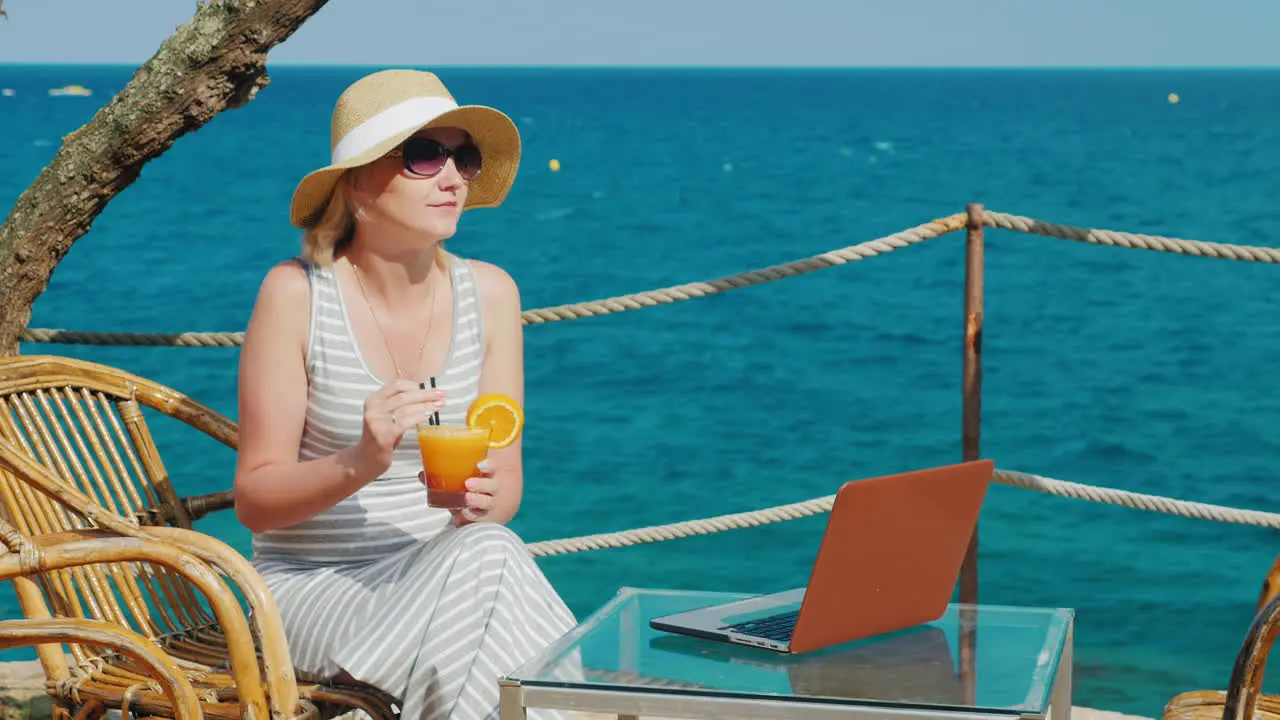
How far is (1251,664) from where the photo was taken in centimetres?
231

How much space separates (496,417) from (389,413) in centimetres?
18

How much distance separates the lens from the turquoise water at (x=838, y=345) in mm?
15109

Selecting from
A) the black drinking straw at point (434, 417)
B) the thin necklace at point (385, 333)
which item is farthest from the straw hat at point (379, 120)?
the black drinking straw at point (434, 417)

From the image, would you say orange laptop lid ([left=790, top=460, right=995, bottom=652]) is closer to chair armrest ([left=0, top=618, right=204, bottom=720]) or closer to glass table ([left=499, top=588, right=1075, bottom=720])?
glass table ([left=499, top=588, right=1075, bottom=720])

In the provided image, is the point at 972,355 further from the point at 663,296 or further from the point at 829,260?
the point at 663,296

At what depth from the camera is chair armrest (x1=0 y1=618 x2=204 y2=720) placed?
7.57 feet

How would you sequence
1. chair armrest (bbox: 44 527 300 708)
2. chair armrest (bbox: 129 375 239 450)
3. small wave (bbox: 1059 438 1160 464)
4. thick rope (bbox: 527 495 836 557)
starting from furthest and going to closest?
small wave (bbox: 1059 438 1160 464) < thick rope (bbox: 527 495 836 557) < chair armrest (bbox: 129 375 239 450) < chair armrest (bbox: 44 527 300 708)

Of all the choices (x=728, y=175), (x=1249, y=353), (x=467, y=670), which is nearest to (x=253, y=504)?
(x=467, y=670)

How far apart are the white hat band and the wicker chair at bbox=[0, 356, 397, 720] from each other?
645 millimetres

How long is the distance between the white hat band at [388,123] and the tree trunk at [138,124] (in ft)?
2.87

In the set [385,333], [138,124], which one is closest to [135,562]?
[385,333]

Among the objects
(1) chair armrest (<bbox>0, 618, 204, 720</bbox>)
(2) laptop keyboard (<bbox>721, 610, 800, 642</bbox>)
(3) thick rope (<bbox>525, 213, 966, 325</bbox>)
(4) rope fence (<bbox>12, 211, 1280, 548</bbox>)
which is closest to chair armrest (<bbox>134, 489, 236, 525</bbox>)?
(4) rope fence (<bbox>12, 211, 1280, 548</bbox>)

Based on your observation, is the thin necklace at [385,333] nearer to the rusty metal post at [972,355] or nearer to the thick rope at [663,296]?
the thick rope at [663,296]

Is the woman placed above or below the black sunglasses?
below
